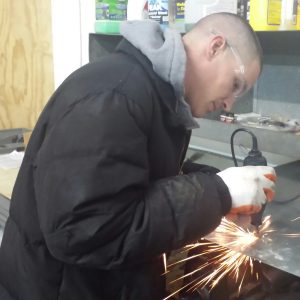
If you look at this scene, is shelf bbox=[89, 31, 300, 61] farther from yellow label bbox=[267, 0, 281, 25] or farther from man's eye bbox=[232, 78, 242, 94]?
man's eye bbox=[232, 78, 242, 94]

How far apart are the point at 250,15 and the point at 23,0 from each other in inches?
43.8

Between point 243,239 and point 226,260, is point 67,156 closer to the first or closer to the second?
point 243,239

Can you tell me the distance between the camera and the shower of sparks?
1.10 meters

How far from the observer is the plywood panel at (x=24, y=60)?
207 cm

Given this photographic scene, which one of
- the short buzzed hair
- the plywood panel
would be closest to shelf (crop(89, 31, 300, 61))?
the plywood panel

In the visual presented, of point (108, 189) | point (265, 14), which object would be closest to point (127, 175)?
point (108, 189)

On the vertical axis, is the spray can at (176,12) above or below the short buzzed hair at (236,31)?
above

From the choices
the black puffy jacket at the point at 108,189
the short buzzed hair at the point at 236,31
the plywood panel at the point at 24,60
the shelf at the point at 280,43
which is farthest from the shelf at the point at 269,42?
the black puffy jacket at the point at 108,189

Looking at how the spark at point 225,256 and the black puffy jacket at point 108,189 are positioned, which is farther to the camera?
the spark at point 225,256

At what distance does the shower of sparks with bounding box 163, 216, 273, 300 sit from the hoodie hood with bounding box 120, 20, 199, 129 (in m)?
0.35

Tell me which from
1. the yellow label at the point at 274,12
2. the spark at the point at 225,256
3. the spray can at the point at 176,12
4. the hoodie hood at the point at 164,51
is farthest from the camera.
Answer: the spray can at the point at 176,12

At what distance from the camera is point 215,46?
97cm

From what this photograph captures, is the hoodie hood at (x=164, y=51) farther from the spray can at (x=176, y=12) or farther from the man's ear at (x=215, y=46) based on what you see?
the spray can at (x=176, y=12)

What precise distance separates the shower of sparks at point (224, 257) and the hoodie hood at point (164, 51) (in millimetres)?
352
